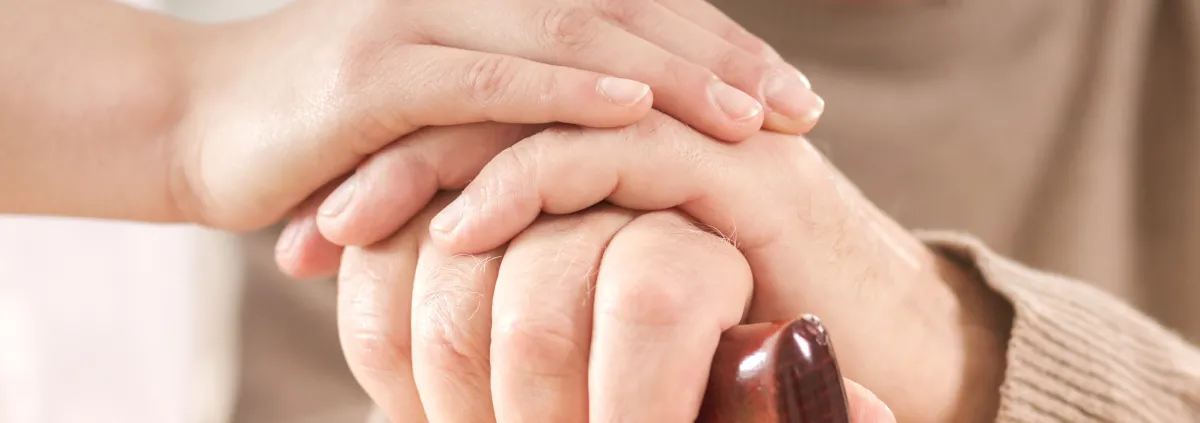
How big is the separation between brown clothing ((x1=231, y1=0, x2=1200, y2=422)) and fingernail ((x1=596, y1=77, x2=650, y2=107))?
545 mm

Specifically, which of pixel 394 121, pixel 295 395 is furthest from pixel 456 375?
pixel 295 395

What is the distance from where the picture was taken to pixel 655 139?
0.53 meters

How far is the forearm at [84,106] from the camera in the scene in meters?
0.65

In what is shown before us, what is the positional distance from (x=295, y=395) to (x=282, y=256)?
0.60 m

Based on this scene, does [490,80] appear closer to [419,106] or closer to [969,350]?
[419,106]

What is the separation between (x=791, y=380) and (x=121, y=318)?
3.73 ft

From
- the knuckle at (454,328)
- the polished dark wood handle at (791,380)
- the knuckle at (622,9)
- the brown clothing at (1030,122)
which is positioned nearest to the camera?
the polished dark wood handle at (791,380)

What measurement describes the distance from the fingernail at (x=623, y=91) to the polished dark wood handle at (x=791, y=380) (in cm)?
17

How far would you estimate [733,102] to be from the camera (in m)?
0.54

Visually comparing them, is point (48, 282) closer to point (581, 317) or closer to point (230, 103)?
point (230, 103)

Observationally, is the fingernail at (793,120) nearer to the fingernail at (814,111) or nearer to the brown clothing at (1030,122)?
the fingernail at (814,111)

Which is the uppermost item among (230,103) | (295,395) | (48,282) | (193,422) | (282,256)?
(230,103)

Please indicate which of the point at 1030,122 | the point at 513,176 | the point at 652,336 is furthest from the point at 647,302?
the point at 1030,122

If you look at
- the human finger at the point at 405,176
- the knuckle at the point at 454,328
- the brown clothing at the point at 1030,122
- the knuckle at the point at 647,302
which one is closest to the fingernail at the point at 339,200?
the human finger at the point at 405,176
